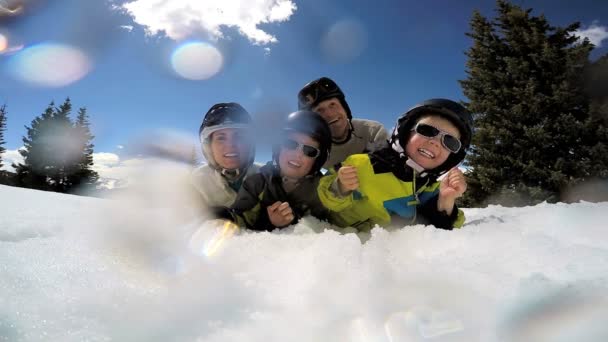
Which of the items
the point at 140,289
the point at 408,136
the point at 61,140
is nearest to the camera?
the point at 140,289

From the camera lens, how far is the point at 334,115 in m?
3.61

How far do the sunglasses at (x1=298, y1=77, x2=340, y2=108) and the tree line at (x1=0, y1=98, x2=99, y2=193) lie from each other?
99.3 ft

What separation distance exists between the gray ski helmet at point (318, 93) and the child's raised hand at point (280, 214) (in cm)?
164

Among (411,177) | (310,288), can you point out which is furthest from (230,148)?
(310,288)

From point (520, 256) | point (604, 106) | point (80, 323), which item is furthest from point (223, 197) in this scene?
point (604, 106)

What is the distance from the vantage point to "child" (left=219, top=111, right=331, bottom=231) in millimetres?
2578

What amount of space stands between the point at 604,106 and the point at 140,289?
1597cm

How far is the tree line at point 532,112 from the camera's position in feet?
38.4

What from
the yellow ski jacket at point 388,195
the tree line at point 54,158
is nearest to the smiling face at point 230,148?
the yellow ski jacket at point 388,195

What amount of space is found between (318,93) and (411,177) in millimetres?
1631

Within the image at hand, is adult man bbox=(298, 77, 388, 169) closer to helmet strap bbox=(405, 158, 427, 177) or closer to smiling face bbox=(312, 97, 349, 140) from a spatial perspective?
smiling face bbox=(312, 97, 349, 140)

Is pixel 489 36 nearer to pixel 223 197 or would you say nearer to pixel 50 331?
pixel 223 197

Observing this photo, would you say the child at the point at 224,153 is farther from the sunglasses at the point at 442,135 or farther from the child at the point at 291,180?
the sunglasses at the point at 442,135

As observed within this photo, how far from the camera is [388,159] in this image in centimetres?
253
